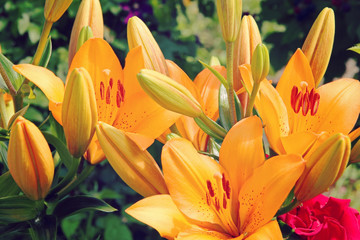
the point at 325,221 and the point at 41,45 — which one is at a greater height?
the point at 41,45

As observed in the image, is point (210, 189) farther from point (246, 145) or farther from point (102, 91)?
point (102, 91)

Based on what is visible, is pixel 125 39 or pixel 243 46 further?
pixel 125 39

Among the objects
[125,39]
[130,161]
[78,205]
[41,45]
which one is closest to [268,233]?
[130,161]

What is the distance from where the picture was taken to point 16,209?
544 mm

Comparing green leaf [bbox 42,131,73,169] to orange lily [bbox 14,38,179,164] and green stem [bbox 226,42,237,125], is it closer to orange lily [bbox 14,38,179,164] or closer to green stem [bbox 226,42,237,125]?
orange lily [bbox 14,38,179,164]

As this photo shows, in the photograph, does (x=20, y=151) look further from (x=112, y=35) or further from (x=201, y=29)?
(x=201, y=29)

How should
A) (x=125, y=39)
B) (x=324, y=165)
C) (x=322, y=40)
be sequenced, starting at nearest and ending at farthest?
(x=324, y=165) → (x=322, y=40) → (x=125, y=39)

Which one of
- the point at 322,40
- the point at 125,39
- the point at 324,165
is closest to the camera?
the point at 324,165

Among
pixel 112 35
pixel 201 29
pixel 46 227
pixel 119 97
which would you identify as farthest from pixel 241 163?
pixel 201 29

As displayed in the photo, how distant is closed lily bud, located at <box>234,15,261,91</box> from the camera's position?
56 centimetres

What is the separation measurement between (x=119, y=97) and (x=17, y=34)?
1170 millimetres

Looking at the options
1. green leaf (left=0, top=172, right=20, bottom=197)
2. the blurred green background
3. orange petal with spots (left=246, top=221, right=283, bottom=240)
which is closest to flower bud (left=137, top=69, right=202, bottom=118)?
orange petal with spots (left=246, top=221, right=283, bottom=240)

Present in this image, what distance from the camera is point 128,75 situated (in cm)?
53

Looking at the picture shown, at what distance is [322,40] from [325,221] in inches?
8.0
